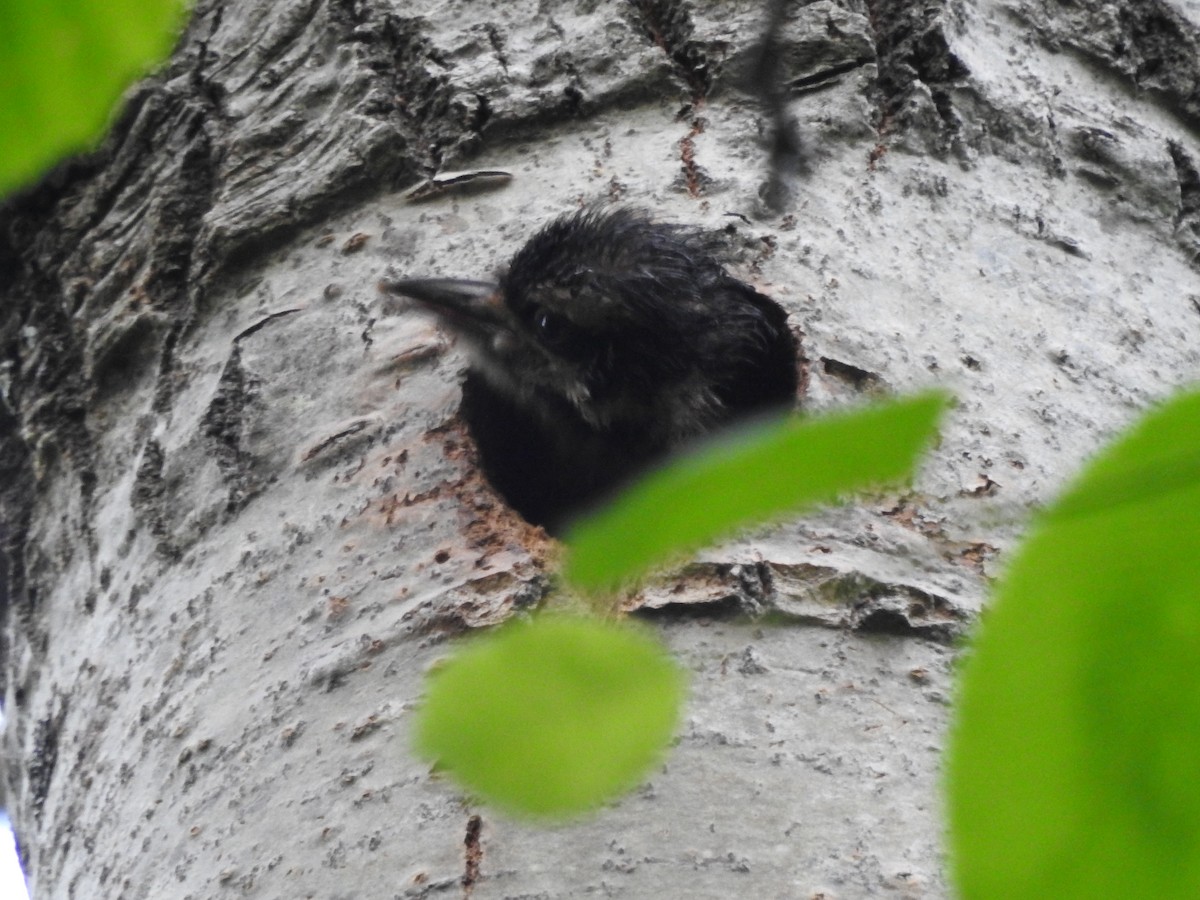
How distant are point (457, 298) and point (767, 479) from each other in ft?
6.55

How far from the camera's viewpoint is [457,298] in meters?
2.62

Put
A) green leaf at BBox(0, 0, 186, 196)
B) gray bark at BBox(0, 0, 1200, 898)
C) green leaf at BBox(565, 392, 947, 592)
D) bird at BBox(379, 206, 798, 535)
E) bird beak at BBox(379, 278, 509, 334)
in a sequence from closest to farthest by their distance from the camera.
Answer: green leaf at BBox(565, 392, 947, 592) < green leaf at BBox(0, 0, 186, 196) < gray bark at BBox(0, 0, 1200, 898) < bird beak at BBox(379, 278, 509, 334) < bird at BBox(379, 206, 798, 535)

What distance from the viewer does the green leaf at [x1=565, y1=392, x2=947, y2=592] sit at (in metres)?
0.66

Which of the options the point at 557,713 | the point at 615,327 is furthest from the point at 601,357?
the point at 557,713

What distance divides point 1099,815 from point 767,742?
1.00m

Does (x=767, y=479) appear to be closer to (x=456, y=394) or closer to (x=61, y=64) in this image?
(x=61, y=64)

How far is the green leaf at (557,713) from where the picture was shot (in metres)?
0.75

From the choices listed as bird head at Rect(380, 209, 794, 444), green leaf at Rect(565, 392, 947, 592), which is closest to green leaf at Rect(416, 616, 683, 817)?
green leaf at Rect(565, 392, 947, 592)

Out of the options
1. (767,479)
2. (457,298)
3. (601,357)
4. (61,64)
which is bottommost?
(601,357)

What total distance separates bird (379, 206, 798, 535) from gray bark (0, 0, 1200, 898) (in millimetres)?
286

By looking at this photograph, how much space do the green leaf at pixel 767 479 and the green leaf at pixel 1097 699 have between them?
0.09m

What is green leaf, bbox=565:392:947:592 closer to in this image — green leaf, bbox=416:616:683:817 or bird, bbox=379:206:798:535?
green leaf, bbox=416:616:683:817

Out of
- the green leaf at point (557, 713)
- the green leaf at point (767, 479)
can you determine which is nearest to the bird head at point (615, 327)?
the green leaf at point (557, 713)

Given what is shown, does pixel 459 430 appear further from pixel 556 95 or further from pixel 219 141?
pixel 219 141
